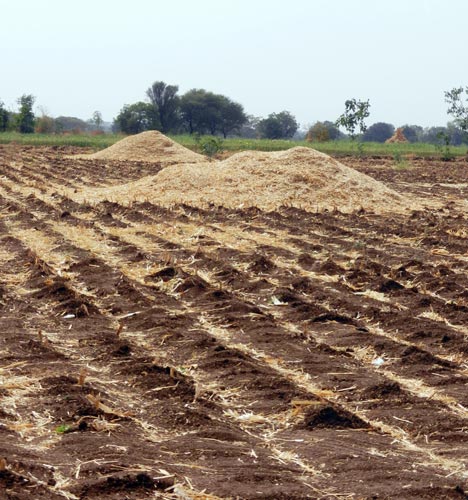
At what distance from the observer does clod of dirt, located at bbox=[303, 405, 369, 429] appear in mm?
5066

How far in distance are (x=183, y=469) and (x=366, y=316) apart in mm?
3854

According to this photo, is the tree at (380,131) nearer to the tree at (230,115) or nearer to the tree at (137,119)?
the tree at (230,115)

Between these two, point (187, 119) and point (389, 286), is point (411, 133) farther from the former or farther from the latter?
point (389, 286)

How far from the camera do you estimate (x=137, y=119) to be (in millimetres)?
62094

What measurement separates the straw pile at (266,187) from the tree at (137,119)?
44160 millimetres

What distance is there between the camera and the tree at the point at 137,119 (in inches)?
2429

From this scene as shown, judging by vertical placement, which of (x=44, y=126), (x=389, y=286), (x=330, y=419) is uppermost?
(x=44, y=126)

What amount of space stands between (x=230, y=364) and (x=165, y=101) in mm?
63427

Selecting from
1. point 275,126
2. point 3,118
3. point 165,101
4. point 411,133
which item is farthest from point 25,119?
point 411,133

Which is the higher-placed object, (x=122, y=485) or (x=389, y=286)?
(x=389, y=286)

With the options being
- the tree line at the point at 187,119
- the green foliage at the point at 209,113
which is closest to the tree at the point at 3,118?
the tree line at the point at 187,119

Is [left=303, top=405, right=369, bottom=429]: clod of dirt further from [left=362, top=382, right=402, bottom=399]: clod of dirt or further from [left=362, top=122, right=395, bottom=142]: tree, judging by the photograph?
[left=362, top=122, right=395, bottom=142]: tree

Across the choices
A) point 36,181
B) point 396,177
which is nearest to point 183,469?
point 36,181

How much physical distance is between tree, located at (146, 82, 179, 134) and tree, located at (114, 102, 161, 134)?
3.94 metres
